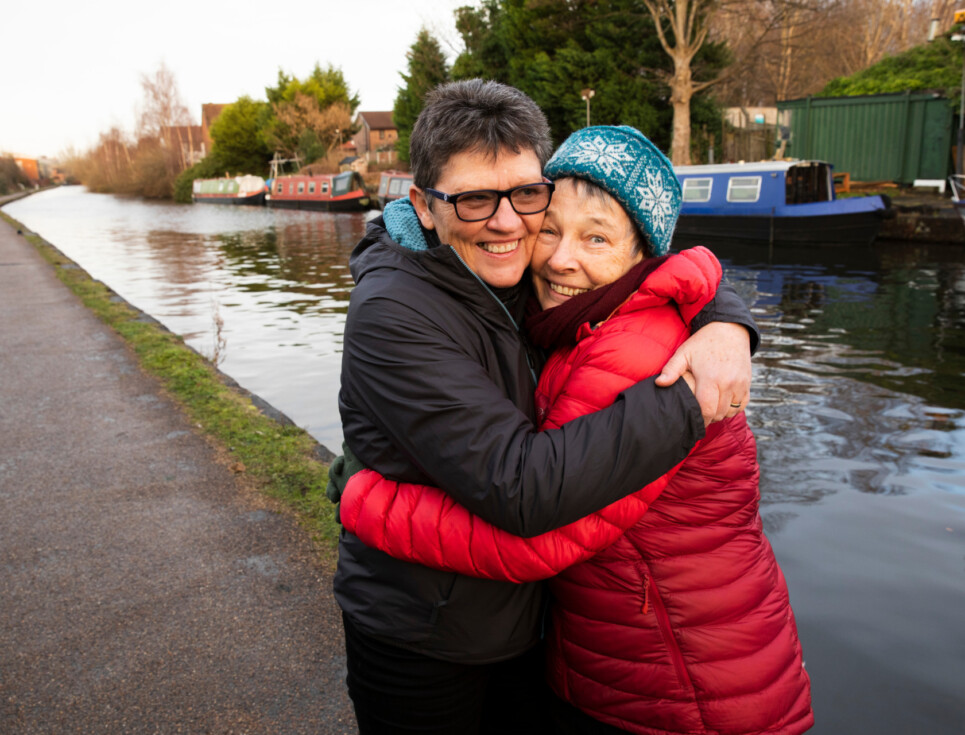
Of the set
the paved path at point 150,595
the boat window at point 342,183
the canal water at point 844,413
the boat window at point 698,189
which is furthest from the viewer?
the boat window at point 342,183

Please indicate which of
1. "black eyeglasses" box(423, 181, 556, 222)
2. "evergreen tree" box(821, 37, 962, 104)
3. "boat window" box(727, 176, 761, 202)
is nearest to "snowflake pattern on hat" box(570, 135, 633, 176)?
"black eyeglasses" box(423, 181, 556, 222)

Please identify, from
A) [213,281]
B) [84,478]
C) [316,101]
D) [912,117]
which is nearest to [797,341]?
[84,478]

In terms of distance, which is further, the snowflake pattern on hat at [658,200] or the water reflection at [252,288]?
the water reflection at [252,288]

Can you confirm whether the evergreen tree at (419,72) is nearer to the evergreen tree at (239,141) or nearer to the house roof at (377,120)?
the evergreen tree at (239,141)

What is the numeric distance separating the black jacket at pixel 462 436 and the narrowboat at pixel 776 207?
711 inches

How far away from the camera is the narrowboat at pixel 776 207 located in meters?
17.7

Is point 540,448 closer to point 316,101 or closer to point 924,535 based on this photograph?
point 924,535

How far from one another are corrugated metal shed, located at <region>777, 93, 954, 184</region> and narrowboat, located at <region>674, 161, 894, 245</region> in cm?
529

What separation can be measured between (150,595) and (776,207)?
59.9 ft

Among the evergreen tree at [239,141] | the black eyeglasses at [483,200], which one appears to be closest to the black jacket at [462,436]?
the black eyeglasses at [483,200]

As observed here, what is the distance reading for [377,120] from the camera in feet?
253

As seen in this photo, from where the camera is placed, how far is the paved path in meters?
2.61

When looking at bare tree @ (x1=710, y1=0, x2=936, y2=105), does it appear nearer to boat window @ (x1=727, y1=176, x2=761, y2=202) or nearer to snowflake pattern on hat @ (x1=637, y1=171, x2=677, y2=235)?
boat window @ (x1=727, y1=176, x2=761, y2=202)

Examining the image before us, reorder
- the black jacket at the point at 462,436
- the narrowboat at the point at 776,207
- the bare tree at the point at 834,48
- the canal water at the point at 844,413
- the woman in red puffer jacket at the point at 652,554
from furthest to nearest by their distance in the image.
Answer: the bare tree at the point at 834,48, the narrowboat at the point at 776,207, the canal water at the point at 844,413, the woman in red puffer jacket at the point at 652,554, the black jacket at the point at 462,436
